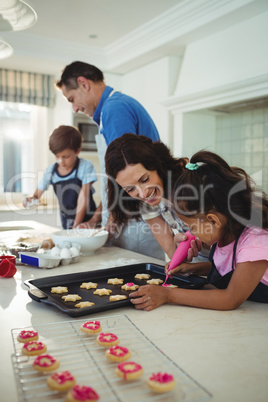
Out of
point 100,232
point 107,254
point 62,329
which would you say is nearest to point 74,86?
point 100,232

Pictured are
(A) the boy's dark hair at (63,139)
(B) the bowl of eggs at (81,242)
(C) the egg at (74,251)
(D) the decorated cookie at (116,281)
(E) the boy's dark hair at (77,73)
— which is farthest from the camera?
(A) the boy's dark hair at (63,139)

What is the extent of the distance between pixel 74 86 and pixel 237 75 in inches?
59.7

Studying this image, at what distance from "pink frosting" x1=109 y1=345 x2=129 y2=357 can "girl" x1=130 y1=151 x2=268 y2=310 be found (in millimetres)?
263

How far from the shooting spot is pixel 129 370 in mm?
581

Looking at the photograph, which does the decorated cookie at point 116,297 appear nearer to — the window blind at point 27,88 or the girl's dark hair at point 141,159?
the girl's dark hair at point 141,159

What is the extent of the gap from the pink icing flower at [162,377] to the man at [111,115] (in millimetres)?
1190

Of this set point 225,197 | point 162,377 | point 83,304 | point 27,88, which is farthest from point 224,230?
point 27,88

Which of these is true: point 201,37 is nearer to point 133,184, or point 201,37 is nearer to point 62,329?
point 133,184

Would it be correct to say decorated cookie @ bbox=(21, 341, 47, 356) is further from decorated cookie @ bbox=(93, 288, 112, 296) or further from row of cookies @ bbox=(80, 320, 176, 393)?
decorated cookie @ bbox=(93, 288, 112, 296)

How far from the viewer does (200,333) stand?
794 millimetres

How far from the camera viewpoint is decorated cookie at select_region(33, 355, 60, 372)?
0.60 meters

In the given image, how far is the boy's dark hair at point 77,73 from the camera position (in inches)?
74.6

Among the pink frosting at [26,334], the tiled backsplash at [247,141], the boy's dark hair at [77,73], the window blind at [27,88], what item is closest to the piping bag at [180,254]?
the pink frosting at [26,334]

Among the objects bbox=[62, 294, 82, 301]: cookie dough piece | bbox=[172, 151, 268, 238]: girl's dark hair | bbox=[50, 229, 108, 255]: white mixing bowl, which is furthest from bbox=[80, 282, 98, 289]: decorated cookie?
bbox=[50, 229, 108, 255]: white mixing bowl
